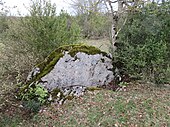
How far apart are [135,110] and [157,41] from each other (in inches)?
92.6

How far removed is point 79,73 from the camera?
691 cm

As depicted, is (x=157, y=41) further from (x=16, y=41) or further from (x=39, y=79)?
(x=16, y=41)

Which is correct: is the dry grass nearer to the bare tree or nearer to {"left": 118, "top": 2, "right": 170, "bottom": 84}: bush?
{"left": 118, "top": 2, "right": 170, "bottom": 84}: bush

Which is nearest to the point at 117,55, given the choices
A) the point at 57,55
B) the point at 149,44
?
the point at 149,44

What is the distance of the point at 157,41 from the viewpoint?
6.79m

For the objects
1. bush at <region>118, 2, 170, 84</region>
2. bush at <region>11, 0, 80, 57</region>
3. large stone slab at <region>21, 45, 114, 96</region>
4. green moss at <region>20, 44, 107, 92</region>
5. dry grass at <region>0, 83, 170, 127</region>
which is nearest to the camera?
dry grass at <region>0, 83, 170, 127</region>

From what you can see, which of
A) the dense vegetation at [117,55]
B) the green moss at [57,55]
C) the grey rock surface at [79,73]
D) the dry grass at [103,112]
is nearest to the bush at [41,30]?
the dense vegetation at [117,55]

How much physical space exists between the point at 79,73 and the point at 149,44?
2228 mm

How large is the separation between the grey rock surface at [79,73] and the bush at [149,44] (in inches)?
26.3

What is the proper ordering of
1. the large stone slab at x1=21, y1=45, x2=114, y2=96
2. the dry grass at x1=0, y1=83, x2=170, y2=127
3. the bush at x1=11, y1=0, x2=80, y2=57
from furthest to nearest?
the bush at x1=11, y1=0, x2=80, y2=57 < the large stone slab at x1=21, y1=45, x2=114, y2=96 < the dry grass at x1=0, y1=83, x2=170, y2=127

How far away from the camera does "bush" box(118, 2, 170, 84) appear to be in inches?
260

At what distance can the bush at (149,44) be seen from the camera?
661 cm

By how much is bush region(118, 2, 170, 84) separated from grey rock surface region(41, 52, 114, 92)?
668 mm

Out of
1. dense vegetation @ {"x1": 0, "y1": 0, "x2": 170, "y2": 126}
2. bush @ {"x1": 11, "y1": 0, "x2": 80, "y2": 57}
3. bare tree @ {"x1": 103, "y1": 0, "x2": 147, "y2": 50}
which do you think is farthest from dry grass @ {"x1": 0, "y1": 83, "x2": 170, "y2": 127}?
bush @ {"x1": 11, "y1": 0, "x2": 80, "y2": 57}
